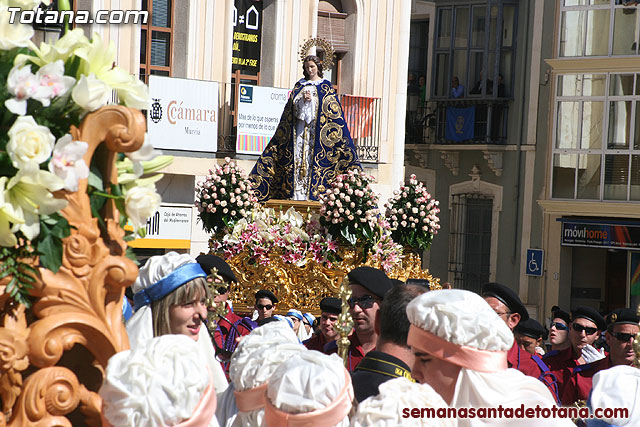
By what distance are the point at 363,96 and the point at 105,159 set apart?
738 inches

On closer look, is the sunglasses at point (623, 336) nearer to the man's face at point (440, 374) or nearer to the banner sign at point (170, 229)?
the man's face at point (440, 374)

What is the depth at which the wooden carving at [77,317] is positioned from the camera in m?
2.62

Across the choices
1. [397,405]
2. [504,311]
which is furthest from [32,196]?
[504,311]

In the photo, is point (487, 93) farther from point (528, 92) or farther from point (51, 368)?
point (51, 368)

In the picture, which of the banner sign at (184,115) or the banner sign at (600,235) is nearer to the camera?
the banner sign at (184,115)

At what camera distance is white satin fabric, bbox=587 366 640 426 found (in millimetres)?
3803

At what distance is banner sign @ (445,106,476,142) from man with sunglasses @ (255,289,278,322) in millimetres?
18285

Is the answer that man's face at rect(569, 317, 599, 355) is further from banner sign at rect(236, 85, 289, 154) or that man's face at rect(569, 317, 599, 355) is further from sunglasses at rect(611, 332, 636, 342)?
banner sign at rect(236, 85, 289, 154)

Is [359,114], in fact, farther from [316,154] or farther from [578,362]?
[578,362]

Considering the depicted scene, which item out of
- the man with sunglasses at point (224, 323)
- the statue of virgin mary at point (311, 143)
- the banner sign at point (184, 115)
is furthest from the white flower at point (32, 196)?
the banner sign at point (184, 115)

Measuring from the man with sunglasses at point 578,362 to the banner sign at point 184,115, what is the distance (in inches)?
462

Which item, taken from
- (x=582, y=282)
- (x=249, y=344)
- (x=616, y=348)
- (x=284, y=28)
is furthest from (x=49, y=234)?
(x=582, y=282)

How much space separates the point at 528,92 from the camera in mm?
25469

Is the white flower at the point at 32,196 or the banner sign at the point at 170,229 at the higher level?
the white flower at the point at 32,196
